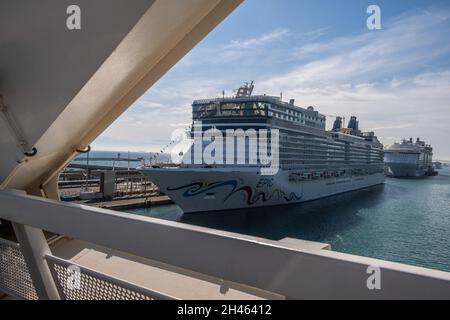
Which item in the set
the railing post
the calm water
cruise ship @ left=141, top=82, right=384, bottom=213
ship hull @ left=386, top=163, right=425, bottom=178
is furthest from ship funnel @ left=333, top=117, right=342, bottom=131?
the railing post

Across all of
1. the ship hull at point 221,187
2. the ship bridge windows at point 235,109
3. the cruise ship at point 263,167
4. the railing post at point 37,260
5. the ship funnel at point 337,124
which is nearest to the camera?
the railing post at point 37,260

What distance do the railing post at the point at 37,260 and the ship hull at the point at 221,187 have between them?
60.1ft

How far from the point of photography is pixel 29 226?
1.84m

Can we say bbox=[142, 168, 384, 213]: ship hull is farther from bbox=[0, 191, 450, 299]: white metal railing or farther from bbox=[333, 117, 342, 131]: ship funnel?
bbox=[333, 117, 342, 131]: ship funnel

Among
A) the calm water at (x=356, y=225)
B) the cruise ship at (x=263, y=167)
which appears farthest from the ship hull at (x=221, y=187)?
the calm water at (x=356, y=225)

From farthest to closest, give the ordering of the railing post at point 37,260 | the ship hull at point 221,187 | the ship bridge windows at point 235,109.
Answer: the ship bridge windows at point 235,109
the ship hull at point 221,187
the railing post at point 37,260

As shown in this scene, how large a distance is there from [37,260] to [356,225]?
73.9ft

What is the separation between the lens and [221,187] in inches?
847

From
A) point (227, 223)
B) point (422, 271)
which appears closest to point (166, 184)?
point (227, 223)

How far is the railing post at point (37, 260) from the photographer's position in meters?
1.79

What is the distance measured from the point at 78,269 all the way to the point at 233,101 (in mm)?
26343

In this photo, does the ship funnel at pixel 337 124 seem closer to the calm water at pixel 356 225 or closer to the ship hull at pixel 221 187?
the calm water at pixel 356 225

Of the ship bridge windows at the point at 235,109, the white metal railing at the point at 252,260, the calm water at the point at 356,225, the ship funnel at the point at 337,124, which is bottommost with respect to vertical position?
the calm water at the point at 356,225

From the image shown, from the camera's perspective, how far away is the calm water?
1573 centimetres
